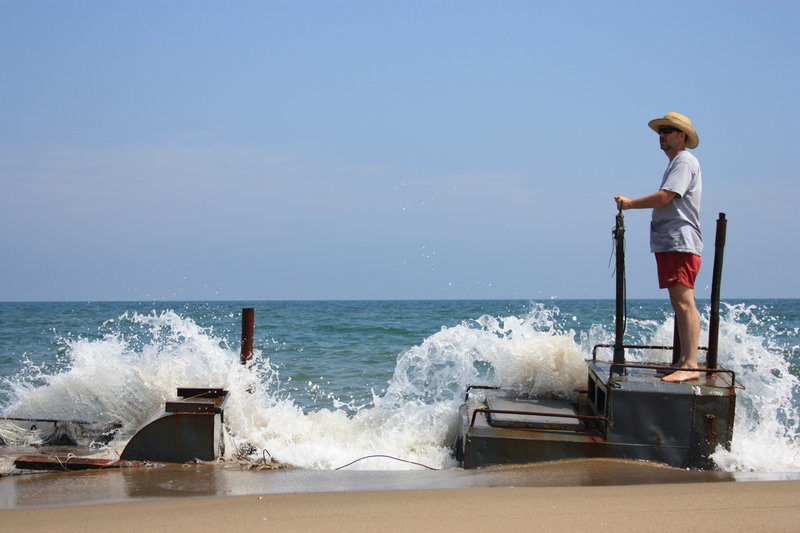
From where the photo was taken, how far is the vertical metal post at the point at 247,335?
827 centimetres

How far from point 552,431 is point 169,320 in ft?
16.0

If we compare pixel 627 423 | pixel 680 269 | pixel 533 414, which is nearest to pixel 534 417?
pixel 533 414

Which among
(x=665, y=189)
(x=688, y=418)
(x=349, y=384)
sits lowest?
(x=349, y=384)

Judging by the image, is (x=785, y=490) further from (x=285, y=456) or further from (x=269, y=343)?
(x=269, y=343)

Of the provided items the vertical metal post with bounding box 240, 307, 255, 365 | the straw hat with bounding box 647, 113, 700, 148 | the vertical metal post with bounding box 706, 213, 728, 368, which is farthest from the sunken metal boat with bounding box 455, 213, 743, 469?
the vertical metal post with bounding box 240, 307, 255, 365

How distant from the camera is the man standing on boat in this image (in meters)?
5.83

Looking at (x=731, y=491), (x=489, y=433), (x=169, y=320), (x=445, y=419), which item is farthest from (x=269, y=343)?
(x=731, y=491)

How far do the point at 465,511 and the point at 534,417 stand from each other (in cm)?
186

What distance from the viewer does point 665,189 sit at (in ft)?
19.2

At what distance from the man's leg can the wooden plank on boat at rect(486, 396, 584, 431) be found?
811mm

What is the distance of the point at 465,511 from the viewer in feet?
14.4

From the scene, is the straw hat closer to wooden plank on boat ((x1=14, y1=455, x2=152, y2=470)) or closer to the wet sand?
the wet sand

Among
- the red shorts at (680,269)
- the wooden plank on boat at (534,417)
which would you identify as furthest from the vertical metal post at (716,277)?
the wooden plank on boat at (534,417)

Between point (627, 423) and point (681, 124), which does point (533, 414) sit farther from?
point (681, 124)
